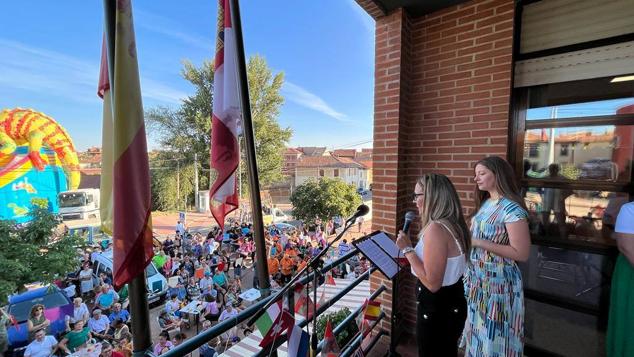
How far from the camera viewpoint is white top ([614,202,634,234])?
5.90 ft

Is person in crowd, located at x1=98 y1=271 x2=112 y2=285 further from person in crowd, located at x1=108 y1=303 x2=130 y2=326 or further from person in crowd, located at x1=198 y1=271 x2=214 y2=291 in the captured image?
person in crowd, located at x1=198 y1=271 x2=214 y2=291

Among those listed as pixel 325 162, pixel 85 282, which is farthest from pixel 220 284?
pixel 325 162

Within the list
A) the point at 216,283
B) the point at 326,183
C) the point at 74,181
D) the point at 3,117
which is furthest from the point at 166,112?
the point at 216,283

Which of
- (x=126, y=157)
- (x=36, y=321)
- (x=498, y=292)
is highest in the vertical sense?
(x=126, y=157)

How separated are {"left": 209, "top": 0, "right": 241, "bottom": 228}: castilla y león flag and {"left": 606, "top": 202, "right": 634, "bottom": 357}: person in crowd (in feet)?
8.58

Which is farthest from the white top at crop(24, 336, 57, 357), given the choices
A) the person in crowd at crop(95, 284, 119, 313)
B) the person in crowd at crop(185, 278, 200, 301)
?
the person in crowd at crop(185, 278, 200, 301)

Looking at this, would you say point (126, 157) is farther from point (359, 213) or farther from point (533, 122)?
point (533, 122)

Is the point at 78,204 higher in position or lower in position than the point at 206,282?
higher

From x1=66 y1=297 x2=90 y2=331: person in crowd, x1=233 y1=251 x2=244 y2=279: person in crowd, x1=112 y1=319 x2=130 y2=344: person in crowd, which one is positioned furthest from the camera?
x1=233 y1=251 x2=244 y2=279: person in crowd

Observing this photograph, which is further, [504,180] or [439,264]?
[504,180]

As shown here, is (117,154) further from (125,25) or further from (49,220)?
(49,220)

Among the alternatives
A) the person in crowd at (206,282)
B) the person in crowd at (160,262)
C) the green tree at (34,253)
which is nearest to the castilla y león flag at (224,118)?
the person in crowd at (206,282)

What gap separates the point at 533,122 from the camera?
2531 millimetres

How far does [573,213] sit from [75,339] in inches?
374
